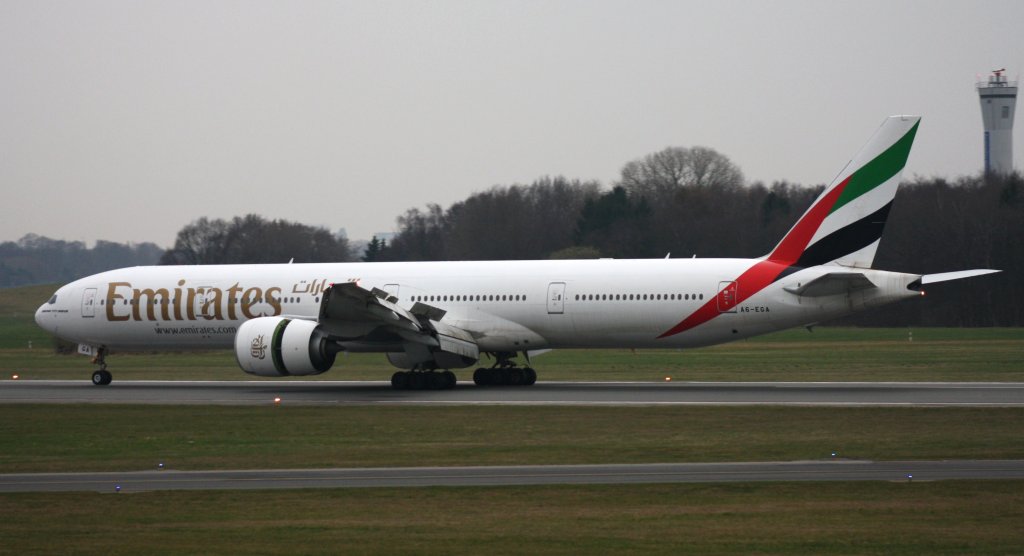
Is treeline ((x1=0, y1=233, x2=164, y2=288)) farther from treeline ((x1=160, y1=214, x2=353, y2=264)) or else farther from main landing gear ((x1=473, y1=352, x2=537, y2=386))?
main landing gear ((x1=473, y1=352, x2=537, y2=386))

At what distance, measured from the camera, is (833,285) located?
96.0ft

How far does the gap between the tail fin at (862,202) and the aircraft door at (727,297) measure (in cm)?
153

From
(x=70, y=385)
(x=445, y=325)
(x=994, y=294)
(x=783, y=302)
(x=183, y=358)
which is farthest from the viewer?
(x=994, y=294)

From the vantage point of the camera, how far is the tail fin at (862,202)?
1180 inches

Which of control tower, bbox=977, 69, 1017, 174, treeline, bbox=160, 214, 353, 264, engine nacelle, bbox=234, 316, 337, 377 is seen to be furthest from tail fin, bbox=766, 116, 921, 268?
control tower, bbox=977, 69, 1017, 174

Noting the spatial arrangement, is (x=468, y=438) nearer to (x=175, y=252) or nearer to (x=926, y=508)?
(x=926, y=508)

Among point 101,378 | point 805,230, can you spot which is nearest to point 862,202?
point 805,230

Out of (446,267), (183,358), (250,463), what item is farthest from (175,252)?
(250,463)

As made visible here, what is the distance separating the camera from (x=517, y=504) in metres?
14.4

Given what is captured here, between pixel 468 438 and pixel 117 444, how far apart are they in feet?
19.0

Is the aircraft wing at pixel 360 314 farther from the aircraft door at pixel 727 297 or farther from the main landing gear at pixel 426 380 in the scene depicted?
the aircraft door at pixel 727 297

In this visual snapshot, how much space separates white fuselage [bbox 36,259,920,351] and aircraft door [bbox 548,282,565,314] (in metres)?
0.03

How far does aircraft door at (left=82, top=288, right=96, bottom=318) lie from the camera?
3681cm

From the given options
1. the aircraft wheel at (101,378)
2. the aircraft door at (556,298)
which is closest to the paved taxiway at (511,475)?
the aircraft door at (556,298)
